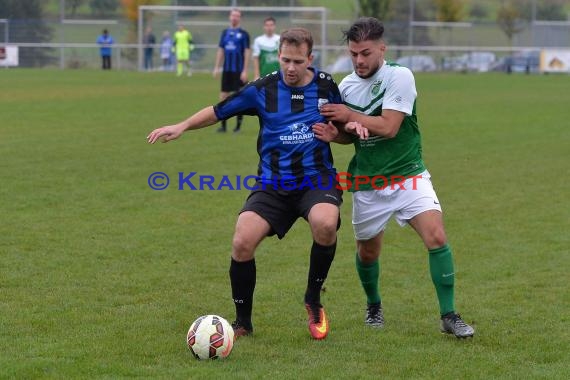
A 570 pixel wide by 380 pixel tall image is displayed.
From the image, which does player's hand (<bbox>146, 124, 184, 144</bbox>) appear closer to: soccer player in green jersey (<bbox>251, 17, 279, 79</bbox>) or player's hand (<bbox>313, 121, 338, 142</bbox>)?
player's hand (<bbox>313, 121, 338, 142</bbox>)

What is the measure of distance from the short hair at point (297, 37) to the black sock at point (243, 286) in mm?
1233

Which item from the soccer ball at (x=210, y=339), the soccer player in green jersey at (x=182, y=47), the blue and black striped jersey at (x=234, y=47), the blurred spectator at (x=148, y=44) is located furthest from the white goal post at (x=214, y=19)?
the soccer ball at (x=210, y=339)

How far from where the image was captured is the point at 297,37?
548 cm

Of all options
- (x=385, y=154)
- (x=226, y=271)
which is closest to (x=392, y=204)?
(x=385, y=154)

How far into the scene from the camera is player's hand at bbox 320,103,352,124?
219 inches

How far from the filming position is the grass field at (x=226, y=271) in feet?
17.0

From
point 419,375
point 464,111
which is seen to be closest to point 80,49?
point 464,111

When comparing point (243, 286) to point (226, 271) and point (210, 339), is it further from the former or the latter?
point (226, 271)

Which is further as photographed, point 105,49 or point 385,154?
point 105,49

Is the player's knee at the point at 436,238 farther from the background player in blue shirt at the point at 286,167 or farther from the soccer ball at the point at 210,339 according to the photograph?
the soccer ball at the point at 210,339

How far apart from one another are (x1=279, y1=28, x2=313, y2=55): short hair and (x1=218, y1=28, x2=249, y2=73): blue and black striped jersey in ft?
40.7

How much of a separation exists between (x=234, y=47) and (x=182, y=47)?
65.3ft

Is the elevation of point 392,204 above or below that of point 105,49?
below

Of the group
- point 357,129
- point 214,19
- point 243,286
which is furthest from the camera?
point 214,19
